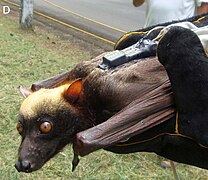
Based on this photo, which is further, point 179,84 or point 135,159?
point 135,159

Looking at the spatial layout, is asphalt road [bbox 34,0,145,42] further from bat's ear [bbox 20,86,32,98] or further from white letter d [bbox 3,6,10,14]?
bat's ear [bbox 20,86,32,98]

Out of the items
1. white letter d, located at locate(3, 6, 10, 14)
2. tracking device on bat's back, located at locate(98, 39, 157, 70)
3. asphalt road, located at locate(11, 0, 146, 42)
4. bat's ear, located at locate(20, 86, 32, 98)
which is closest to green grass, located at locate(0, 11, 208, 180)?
bat's ear, located at locate(20, 86, 32, 98)

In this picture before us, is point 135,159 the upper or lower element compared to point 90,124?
lower

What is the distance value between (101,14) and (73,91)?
7.67m

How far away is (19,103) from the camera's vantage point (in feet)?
13.3

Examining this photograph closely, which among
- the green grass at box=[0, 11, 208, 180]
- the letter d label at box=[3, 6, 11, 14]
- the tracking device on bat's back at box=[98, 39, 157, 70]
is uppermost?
the tracking device on bat's back at box=[98, 39, 157, 70]

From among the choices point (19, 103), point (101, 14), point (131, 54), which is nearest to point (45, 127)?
point (131, 54)

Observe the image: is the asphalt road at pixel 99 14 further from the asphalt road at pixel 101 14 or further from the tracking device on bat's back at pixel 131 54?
the tracking device on bat's back at pixel 131 54

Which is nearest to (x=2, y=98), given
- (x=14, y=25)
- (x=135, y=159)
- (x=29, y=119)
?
(x=135, y=159)

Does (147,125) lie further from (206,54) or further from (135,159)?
(135,159)

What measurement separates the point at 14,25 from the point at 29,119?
6.31 metres

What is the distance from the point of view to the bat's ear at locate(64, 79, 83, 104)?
1499mm

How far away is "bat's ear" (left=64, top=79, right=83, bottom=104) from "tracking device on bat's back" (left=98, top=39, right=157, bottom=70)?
10 centimetres

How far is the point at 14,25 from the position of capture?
24.8 ft
